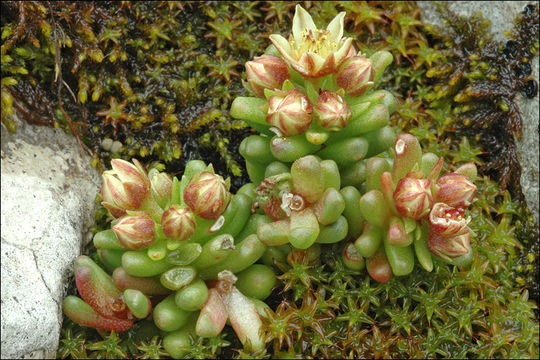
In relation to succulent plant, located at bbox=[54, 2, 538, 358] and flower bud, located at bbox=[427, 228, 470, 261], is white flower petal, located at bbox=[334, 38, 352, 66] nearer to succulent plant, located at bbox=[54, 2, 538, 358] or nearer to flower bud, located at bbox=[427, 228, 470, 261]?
succulent plant, located at bbox=[54, 2, 538, 358]

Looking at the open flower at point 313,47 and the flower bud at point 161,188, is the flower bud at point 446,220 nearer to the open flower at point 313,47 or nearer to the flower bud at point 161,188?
the open flower at point 313,47

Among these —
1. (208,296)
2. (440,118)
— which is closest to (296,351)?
(208,296)

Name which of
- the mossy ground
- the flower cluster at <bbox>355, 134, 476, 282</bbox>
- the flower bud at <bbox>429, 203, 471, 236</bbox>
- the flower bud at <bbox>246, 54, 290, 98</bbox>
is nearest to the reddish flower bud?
the mossy ground

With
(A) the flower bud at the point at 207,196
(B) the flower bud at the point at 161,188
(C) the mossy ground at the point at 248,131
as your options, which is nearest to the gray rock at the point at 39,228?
(C) the mossy ground at the point at 248,131

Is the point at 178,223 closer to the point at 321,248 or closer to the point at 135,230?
the point at 135,230

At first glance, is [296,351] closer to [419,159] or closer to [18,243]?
[419,159]

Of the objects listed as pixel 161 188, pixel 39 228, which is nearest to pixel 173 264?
pixel 161 188
